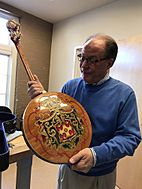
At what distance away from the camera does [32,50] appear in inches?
138

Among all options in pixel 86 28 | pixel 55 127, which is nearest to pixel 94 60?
pixel 55 127

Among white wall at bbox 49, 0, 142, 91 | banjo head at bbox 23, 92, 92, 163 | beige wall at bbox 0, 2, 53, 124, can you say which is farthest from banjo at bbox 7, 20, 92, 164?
beige wall at bbox 0, 2, 53, 124

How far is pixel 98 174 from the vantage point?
0.98 meters

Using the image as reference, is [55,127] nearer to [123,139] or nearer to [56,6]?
[123,139]

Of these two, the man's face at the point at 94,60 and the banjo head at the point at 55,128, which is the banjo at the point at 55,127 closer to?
the banjo head at the point at 55,128

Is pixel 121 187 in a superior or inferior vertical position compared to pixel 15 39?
inferior

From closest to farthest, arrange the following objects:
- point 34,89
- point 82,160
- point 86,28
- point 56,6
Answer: point 82,160, point 34,89, point 56,6, point 86,28

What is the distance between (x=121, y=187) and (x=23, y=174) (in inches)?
57.7

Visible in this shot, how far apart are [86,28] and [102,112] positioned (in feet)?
8.19

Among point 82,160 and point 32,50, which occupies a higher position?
point 32,50

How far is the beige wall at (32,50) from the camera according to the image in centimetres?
335

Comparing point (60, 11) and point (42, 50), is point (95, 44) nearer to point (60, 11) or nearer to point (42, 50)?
point (60, 11)

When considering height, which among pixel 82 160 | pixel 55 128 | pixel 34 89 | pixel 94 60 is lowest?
pixel 82 160

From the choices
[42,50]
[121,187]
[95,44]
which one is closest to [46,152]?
[95,44]
